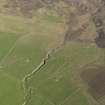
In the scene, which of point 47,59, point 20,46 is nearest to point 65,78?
point 47,59

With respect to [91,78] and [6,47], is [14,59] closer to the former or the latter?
[6,47]

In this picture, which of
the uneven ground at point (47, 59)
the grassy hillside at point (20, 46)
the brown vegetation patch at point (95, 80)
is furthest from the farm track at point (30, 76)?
the brown vegetation patch at point (95, 80)

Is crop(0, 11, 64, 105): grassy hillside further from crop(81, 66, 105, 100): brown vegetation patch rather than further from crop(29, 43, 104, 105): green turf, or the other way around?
crop(81, 66, 105, 100): brown vegetation patch

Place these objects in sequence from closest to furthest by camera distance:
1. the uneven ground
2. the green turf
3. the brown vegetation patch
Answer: the green turf
the uneven ground
the brown vegetation patch

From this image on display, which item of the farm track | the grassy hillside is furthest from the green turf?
the grassy hillside

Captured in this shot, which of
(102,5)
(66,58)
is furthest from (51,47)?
(102,5)

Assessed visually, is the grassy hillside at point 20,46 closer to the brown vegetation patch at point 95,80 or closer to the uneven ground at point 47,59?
the uneven ground at point 47,59

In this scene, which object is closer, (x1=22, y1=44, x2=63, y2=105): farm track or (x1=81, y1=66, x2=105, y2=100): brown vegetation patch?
(x1=22, y1=44, x2=63, y2=105): farm track
